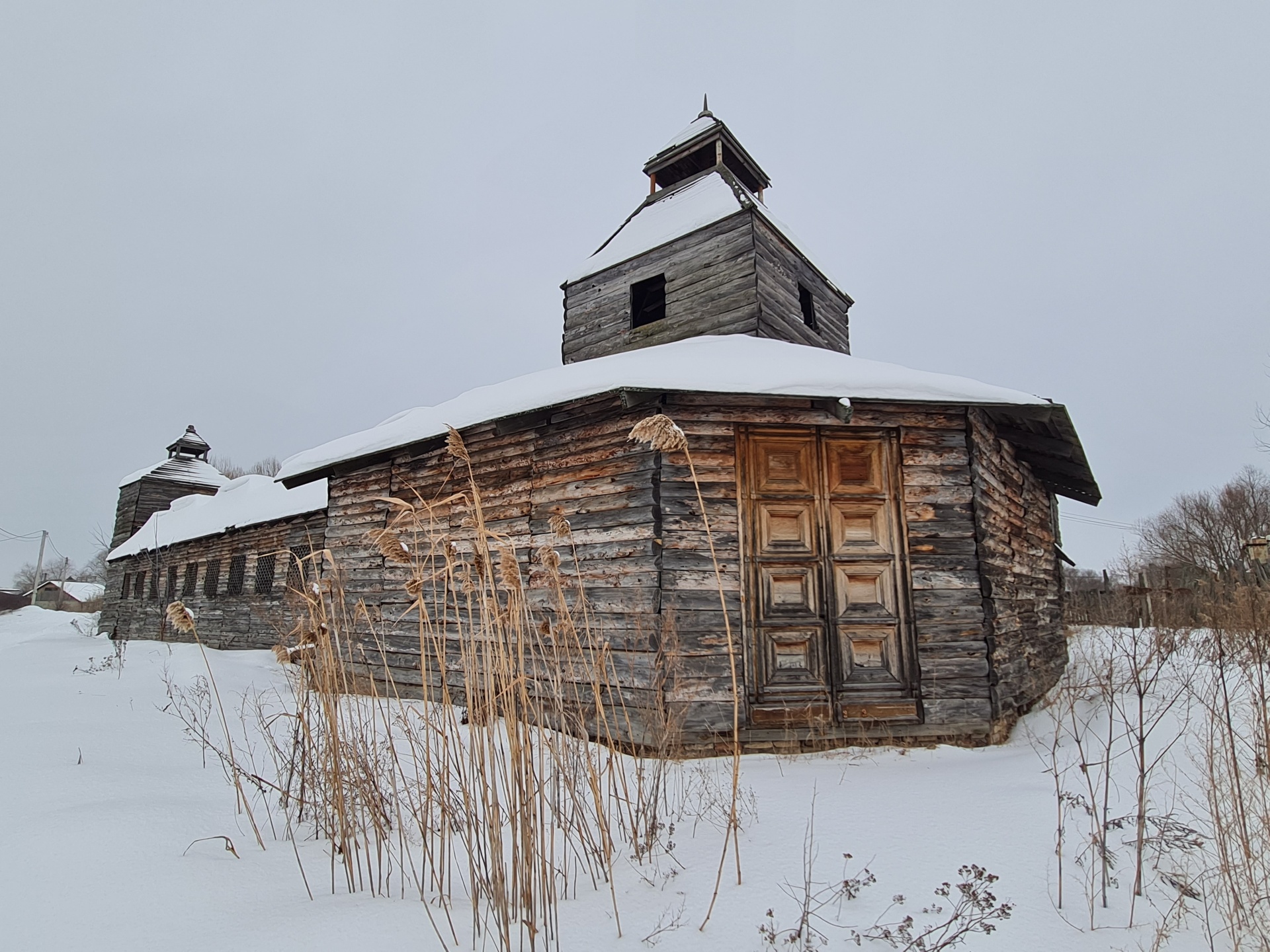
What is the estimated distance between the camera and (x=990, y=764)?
4.83 metres

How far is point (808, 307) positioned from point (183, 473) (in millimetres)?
29607

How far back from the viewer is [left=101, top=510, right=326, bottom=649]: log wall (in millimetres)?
14633

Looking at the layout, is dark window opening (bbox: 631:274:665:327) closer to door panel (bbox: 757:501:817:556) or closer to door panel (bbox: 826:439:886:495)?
door panel (bbox: 826:439:886:495)

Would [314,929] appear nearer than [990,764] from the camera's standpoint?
Yes

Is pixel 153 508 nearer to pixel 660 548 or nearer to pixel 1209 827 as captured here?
pixel 660 548

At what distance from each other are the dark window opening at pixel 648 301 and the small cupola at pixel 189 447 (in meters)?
28.2

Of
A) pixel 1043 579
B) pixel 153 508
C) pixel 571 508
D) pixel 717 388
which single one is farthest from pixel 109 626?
pixel 1043 579

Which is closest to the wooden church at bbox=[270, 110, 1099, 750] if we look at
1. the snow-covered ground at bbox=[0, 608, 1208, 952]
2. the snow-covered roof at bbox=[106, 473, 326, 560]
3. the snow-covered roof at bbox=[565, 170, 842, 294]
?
the snow-covered ground at bbox=[0, 608, 1208, 952]

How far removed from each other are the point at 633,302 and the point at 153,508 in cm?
2707

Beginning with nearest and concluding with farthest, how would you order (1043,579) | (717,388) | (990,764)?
(990,764)
(717,388)
(1043,579)

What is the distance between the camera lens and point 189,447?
1179 inches

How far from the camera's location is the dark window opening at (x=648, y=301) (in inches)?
431

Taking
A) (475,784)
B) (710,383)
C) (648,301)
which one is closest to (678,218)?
(648,301)

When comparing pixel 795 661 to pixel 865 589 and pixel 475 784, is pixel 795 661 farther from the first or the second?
pixel 475 784
